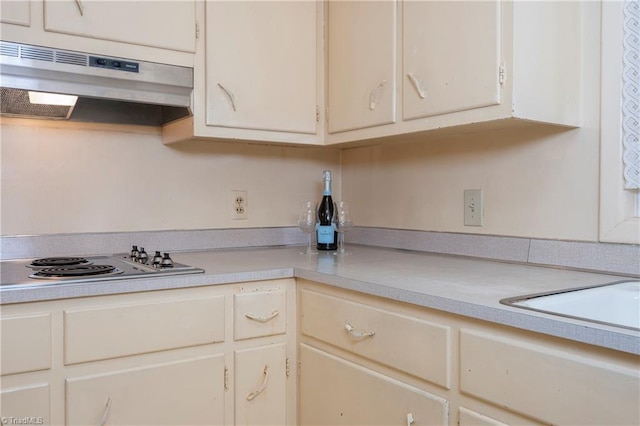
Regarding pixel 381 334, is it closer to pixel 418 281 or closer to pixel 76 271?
pixel 418 281

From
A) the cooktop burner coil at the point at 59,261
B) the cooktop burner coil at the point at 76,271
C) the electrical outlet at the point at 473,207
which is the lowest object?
the cooktop burner coil at the point at 76,271

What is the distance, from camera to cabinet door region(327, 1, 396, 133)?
5.53 feet

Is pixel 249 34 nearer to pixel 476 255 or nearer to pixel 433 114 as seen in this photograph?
pixel 433 114

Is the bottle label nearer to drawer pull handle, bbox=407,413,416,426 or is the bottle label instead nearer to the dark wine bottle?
the dark wine bottle

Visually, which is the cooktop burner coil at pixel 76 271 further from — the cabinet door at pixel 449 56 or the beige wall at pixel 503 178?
the beige wall at pixel 503 178

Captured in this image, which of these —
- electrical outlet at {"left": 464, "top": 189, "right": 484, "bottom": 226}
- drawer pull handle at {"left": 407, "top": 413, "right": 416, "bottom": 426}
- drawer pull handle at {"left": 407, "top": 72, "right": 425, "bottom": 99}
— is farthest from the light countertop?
drawer pull handle at {"left": 407, "top": 72, "right": 425, "bottom": 99}

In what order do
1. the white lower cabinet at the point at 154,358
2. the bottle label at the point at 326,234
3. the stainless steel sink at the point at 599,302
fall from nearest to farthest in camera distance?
1. the stainless steel sink at the point at 599,302
2. the white lower cabinet at the point at 154,358
3. the bottle label at the point at 326,234

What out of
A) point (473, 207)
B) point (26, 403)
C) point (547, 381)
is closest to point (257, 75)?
point (473, 207)

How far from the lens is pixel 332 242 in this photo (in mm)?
2039

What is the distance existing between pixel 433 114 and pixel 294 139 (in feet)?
1.98

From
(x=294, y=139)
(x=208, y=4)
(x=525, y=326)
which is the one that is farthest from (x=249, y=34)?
(x=525, y=326)

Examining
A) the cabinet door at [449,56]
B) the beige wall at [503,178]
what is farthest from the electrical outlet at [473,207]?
the cabinet door at [449,56]

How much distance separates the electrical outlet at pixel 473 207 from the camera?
1.75 metres

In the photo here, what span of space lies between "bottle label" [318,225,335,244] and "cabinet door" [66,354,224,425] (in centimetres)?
70
